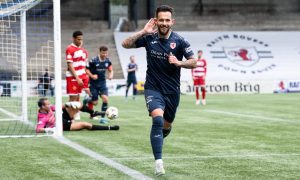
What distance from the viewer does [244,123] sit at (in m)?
16.8

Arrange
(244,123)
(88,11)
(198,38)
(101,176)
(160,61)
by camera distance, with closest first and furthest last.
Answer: (101,176) < (160,61) < (244,123) < (198,38) < (88,11)

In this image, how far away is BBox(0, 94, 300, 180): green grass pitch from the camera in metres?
8.73

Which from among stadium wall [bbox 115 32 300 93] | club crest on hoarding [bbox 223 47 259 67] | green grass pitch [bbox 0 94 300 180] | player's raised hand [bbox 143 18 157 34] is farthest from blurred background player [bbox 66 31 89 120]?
club crest on hoarding [bbox 223 47 259 67]

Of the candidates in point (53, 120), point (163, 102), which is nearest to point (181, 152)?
point (163, 102)

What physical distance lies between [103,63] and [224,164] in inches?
379

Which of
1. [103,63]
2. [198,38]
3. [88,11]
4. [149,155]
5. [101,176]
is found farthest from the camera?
[88,11]

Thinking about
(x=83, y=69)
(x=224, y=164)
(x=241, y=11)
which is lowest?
(x=224, y=164)

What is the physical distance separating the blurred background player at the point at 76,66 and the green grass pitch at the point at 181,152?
4.37 ft

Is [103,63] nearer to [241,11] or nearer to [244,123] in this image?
[244,123]

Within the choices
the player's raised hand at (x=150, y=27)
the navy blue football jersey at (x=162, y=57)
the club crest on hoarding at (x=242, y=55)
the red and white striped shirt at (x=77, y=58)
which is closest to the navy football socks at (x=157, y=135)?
the navy blue football jersey at (x=162, y=57)

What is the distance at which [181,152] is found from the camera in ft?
35.8

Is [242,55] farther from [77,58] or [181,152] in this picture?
[181,152]

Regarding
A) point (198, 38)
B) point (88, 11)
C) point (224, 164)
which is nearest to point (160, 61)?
point (224, 164)

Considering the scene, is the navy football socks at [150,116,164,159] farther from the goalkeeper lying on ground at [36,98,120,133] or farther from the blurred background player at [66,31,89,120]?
the blurred background player at [66,31,89,120]
